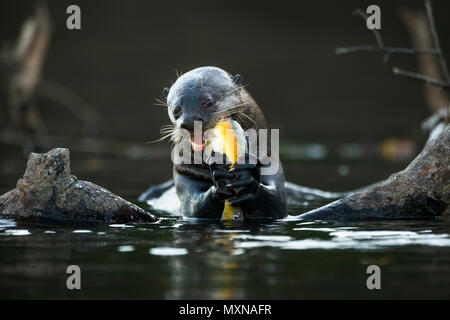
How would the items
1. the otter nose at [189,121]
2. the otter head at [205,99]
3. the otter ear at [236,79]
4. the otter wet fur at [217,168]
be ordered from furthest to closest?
1. the otter ear at [236,79]
2. the otter head at [205,99]
3. the otter nose at [189,121]
4. the otter wet fur at [217,168]

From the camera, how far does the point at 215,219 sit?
491 cm

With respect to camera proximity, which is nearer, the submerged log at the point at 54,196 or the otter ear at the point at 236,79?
the submerged log at the point at 54,196

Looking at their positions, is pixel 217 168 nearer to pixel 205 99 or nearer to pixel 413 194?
pixel 205 99

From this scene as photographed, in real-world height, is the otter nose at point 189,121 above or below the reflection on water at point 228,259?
above

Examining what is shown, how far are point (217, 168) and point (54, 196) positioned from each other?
38.8 inches

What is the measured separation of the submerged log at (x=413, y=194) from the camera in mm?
4738

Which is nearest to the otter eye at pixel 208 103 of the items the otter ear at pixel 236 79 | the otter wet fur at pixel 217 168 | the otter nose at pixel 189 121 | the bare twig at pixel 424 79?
the otter wet fur at pixel 217 168

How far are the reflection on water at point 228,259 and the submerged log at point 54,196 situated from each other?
15 cm

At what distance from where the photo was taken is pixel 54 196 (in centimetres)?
462

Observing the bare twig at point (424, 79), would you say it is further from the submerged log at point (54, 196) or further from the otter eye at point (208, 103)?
the submerged log at point (54, 196)

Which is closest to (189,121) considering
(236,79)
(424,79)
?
(236,79)

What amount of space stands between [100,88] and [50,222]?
45.6 feet

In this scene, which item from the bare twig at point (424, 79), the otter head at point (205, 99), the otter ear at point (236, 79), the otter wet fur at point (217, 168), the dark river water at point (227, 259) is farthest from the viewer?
the bare twig at point (424, 79)
